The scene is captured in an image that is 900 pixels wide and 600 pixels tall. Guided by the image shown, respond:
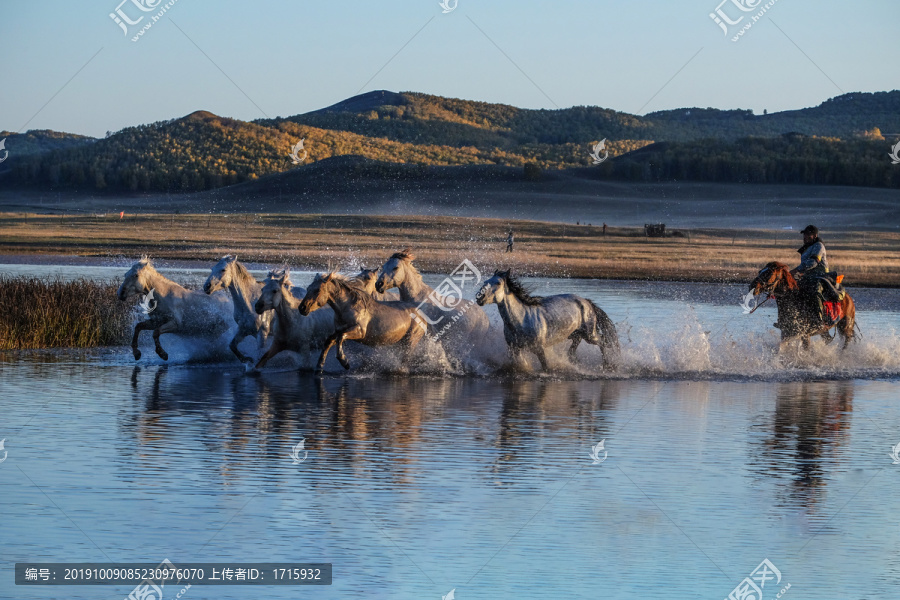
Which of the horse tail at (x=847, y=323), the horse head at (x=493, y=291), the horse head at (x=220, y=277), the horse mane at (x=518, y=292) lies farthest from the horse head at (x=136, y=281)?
the horse tail at (x=847, y=323)

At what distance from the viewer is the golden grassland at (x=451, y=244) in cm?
4109

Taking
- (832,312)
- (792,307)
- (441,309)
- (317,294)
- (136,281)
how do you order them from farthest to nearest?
(832,312), (792,307), (441,309), (136,281), (317,294)

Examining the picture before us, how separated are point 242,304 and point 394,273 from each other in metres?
1.92

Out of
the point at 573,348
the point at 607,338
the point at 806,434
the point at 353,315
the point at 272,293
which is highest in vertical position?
the point at 272,293

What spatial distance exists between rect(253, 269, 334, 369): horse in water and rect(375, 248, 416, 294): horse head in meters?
0.80

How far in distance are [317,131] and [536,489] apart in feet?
467

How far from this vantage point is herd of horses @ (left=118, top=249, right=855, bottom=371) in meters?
16.1

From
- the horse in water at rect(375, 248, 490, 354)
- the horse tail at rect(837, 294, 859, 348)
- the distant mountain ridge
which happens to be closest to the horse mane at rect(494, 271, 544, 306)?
the horse in water at rect(375, 248, 490, 354)

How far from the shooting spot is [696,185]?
3967 inches

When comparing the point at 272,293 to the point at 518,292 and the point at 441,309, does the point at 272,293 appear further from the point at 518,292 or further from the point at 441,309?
the point at 518,292

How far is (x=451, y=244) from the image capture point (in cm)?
5350

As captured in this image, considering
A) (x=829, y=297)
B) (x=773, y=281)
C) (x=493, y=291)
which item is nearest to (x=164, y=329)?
(x=493, y=291)

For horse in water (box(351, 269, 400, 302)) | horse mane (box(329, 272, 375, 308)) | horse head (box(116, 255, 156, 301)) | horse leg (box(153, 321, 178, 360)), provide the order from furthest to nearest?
horse leg (box(153, 321, 178, 360)), horse in water (box(351, 269, 400, 302)), horse head (box(116, 255, 156, 301)), horse mane (box(329, 272, 375, 308))

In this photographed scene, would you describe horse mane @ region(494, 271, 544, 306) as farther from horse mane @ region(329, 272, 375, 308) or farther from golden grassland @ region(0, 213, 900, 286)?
golden grassland @ region(0, 213, 900, 286)
